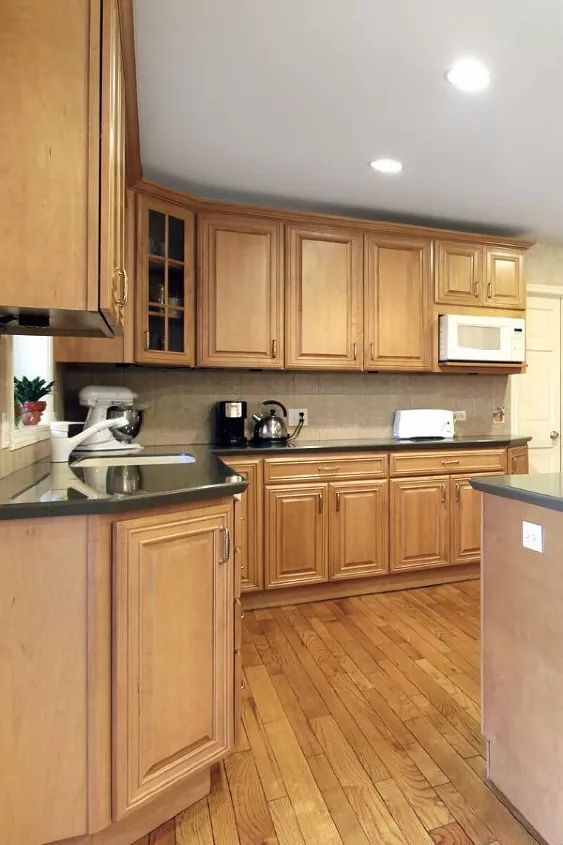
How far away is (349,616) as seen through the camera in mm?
2809

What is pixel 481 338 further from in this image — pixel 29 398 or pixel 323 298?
pixel 29 398

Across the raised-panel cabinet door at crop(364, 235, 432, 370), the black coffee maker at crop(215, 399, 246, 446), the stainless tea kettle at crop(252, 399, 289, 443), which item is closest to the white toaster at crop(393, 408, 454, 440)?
the raised-panel cabinet door at crop(364, 235, 432, 370)

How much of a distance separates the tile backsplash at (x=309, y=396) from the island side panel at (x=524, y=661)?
207cm

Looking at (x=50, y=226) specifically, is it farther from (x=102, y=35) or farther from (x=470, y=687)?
(x=470, y=687)

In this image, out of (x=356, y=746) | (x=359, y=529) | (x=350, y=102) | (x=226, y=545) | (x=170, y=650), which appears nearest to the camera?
(x=170, y=650)

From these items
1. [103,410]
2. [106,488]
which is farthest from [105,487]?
[103,410]

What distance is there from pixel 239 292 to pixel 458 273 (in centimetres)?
157

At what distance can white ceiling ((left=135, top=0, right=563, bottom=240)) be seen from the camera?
167cm

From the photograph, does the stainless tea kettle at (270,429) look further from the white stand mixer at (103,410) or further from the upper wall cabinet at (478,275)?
the upper wall cabinet at (478,275)

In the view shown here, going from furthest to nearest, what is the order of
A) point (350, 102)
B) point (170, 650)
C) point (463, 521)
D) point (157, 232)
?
point (463, 521)
point (157, 232)
point (350, 102)
point (170, 650)

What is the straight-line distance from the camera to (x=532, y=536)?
4.42 ft

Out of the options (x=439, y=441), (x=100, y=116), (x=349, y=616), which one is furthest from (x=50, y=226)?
(x=439, y=441)

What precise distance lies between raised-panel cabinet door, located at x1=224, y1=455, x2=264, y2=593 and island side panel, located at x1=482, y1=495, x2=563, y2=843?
150 cm

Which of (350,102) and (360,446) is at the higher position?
(350,102)
